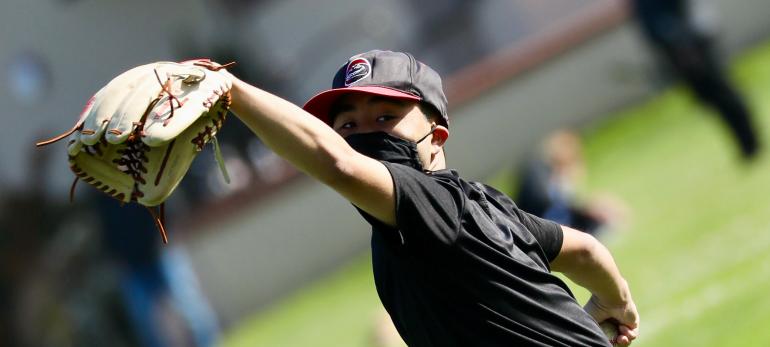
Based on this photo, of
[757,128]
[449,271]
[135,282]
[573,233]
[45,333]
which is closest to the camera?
[449,271]

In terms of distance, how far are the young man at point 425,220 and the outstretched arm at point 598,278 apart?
0.47ft

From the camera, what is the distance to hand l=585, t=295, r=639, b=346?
4.03 metres

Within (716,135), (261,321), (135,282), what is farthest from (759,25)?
(135,282)

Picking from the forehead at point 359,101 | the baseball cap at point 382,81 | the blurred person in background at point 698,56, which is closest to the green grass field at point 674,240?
the blurred person in background at point 698,56

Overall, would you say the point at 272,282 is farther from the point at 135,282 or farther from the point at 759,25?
the point at 759,25

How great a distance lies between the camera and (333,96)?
11.2 ft

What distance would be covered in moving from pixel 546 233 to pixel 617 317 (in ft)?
1.60

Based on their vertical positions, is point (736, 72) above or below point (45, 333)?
above

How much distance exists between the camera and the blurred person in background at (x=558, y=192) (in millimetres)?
10367

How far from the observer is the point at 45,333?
610 inches

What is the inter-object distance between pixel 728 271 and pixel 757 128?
384 cm

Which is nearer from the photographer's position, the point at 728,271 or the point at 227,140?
the point at 728,271

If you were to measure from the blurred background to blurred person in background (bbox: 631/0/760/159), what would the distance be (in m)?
0.03

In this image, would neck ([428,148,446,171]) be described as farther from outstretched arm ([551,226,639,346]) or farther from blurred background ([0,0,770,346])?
blurred background ([0,0,770,346])
